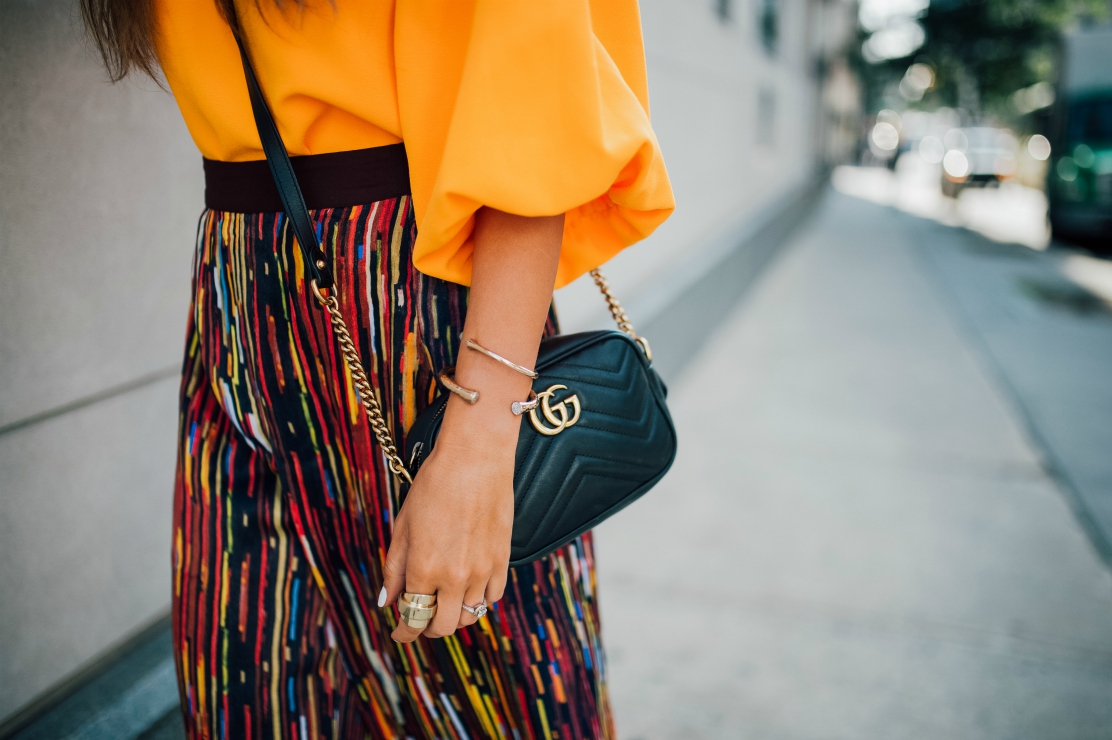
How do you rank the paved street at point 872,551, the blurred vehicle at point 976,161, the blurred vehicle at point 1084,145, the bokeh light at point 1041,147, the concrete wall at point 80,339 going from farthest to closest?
the blurred vehicle at point 976,161 → the bokeh light at point 1041,147 → the blurred vehicle at point 1084,145 → the paved street at point 872,551 → the concrete wall at point 80,339

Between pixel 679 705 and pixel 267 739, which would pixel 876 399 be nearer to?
A: pixel 679 705

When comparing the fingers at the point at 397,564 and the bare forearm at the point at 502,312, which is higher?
the bare forearm at the point at 502,312

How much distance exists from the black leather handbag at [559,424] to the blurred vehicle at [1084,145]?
32.2 ft

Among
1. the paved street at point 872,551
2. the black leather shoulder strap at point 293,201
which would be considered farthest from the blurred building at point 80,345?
the paved street at point 872,551

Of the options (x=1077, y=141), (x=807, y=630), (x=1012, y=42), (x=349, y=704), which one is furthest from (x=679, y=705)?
(x=1012, y=42)

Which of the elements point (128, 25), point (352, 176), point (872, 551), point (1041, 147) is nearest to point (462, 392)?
point (352, 176)

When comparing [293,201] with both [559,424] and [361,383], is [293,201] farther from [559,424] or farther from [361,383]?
[559,424]

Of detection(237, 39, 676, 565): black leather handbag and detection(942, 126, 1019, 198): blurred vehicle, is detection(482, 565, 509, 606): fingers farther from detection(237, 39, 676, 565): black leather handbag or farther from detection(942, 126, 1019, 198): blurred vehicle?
detection(942, 126, 1019, 198): blurred vehicle

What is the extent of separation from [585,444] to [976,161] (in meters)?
22.6

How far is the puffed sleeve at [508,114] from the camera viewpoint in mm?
645

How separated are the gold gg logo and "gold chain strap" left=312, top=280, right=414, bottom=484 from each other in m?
0.14

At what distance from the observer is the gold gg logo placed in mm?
732

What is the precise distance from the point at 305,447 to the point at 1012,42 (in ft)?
75.6

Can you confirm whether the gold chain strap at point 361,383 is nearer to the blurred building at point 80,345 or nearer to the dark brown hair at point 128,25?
the dark brown hair at point 128,25
